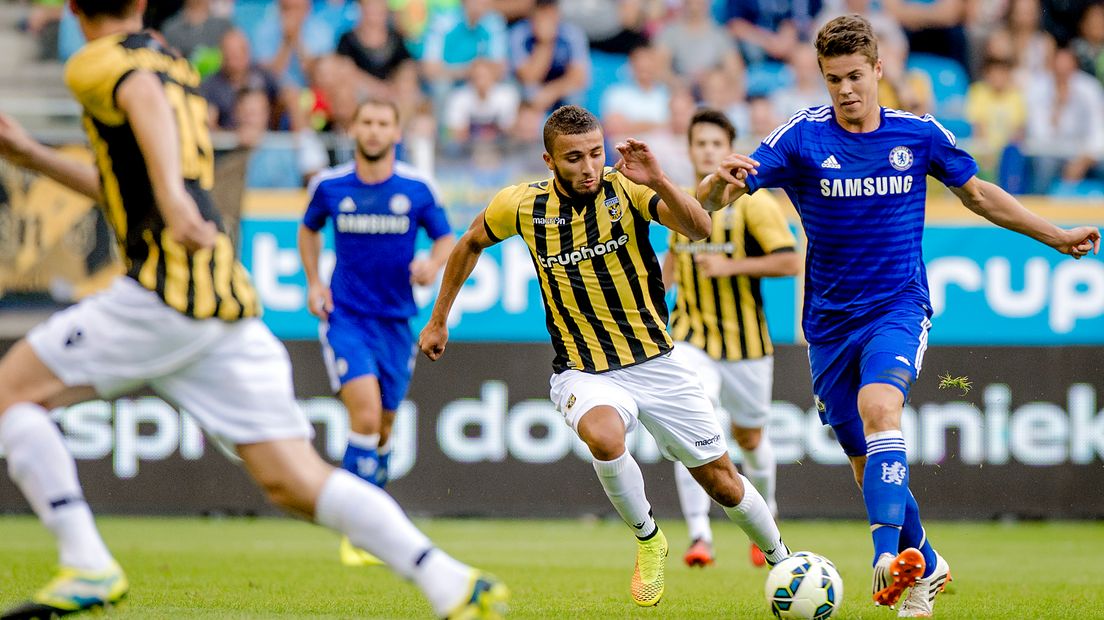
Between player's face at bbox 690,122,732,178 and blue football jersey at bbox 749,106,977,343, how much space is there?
247cm

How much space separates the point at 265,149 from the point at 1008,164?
273 inches

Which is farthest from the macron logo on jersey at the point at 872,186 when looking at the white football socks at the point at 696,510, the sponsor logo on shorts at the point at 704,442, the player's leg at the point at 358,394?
the player's leg at the point at 358,394

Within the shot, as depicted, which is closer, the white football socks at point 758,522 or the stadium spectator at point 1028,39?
the white football socks at point 758,522

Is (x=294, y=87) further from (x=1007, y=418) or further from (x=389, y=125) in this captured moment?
(x=1007, y=418)

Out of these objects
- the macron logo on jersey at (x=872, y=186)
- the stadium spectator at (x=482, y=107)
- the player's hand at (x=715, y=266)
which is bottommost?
the player's hand at (x=715, y=266)

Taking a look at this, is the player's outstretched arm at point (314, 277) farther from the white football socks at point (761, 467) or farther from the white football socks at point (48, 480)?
the white football socks at point (48, 480)

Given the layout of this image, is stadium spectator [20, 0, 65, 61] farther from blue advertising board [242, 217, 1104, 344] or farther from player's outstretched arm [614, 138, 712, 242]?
player's outstretched arm [614, 138, 712, 242]

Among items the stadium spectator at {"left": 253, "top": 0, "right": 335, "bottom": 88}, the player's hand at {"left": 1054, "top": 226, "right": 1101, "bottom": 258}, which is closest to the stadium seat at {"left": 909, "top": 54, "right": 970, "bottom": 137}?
the stadium spectator at {"left": 253, "top": 0, "right": 335, "bottom": 88}

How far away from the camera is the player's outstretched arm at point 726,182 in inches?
234

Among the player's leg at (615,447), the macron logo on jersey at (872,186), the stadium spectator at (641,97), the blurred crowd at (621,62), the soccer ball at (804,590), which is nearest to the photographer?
the soccer ball at (804,590)

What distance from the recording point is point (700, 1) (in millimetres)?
16188

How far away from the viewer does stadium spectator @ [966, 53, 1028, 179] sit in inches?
598

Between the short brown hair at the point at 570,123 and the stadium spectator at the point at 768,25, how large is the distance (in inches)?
405

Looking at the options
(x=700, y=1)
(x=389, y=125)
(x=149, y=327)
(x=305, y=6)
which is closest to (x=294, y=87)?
(x=305, y=6)
